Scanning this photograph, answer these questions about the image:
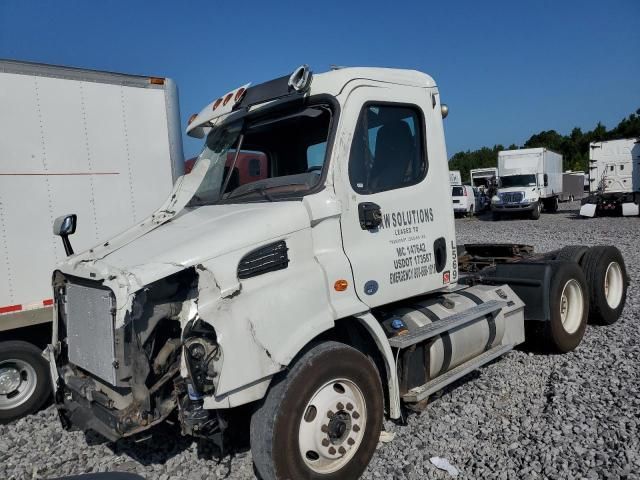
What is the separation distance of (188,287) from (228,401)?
0.76 metres

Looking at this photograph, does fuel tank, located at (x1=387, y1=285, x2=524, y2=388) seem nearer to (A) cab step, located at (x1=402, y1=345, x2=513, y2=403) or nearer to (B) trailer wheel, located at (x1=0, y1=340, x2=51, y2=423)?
(A) cab step, located at (x1=402, y1=345, x2=513, y2=403)

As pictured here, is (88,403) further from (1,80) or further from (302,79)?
(1,80)

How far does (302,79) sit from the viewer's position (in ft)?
11.3

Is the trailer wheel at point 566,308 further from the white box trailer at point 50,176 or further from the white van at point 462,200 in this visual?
the white van at point 462,200

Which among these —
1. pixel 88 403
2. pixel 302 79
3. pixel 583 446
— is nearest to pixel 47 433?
pixel 88 403

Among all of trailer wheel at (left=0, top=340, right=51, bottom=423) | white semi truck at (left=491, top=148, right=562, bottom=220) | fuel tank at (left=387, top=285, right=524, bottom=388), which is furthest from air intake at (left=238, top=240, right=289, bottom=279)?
white semi truck at (left=491, top=148, right=562, bottom=220)

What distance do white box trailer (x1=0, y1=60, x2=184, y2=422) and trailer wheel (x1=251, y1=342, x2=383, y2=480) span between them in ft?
10.2

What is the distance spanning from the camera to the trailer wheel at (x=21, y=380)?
4820mm

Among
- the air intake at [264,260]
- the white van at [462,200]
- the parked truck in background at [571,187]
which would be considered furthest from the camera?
the parked truck in background at [571,187]

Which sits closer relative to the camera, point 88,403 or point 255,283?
point 255,283

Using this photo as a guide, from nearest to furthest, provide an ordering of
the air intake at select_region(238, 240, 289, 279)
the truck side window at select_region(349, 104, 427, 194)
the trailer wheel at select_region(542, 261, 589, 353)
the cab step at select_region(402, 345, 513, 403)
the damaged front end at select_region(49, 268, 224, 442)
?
the damaged front end at select_region(49, 268, 224, 442)
the air intake at select_region(238, 240, 289, 279)
the truck side window at select_region(349, 104, 427, 194)
the cab step at select_region(402, 345, 513, 403)
the trailer wheel at select_region(542, 261, 589, 353)

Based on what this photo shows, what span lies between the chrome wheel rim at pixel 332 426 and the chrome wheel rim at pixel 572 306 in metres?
3.53

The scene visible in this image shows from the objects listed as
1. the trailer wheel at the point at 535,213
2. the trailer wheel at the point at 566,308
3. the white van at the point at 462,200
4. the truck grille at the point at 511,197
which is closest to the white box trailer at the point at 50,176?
the trailer wheel at the point at 566,308

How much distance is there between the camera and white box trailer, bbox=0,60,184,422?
4859 mm
